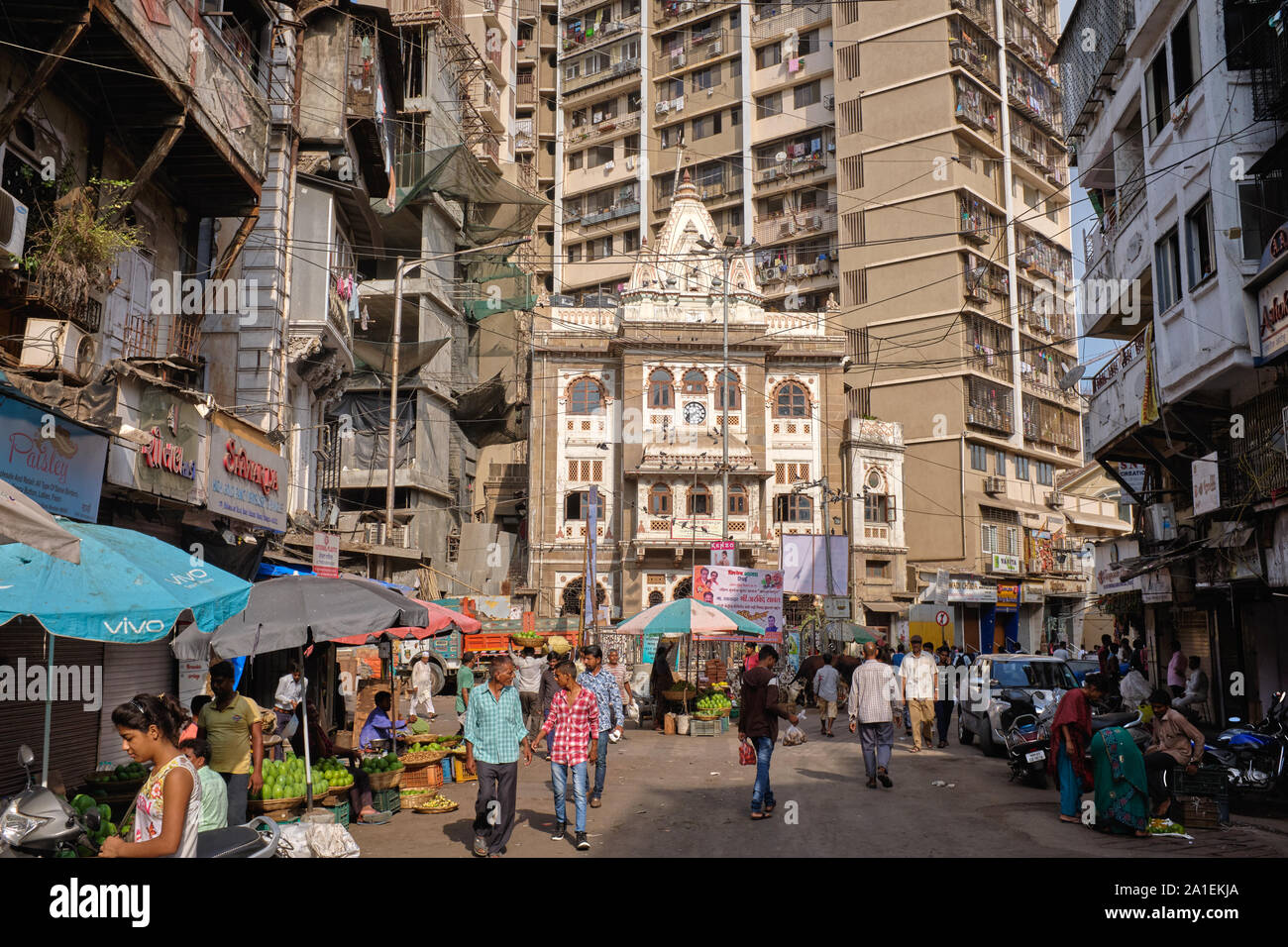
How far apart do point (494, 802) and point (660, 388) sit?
37810mm

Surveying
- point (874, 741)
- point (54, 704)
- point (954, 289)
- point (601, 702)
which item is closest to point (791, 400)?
point (954, 289)

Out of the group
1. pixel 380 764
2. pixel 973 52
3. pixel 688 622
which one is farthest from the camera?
pixel 973 52

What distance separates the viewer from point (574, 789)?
33.0ft

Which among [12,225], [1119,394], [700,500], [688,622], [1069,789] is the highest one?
[700,500]

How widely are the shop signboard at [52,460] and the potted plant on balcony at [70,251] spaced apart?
193cm

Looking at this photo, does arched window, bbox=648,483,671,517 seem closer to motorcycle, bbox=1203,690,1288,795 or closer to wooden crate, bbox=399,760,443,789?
wooden crate, bbox=399,760,443,789

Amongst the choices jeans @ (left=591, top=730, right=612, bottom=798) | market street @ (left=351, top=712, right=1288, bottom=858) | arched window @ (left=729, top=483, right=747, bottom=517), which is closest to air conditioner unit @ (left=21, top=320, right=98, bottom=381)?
market street @ (left=351, top=712, right=1288, bottom=858)

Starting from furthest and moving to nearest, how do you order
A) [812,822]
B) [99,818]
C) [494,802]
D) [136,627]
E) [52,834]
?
[812,822], [494,802], [99,818], [136,627], [52,834]

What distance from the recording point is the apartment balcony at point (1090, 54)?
2064 centimetres

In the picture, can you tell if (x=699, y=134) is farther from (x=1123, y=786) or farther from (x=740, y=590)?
(x=1123, y=786)

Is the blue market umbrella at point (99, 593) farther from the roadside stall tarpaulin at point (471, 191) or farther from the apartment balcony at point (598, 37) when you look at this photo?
the apartment balcony at point (598, 37)

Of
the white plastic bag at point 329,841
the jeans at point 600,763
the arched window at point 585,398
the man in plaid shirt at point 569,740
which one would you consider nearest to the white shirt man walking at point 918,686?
the jeans at point 600,763

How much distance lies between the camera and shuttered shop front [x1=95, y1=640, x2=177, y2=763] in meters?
13.3

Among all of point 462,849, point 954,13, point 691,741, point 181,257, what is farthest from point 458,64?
point 462,849
